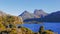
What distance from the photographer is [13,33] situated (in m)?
37.1

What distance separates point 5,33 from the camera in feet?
121

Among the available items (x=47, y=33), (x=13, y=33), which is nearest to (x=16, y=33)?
(x=13, y=33)

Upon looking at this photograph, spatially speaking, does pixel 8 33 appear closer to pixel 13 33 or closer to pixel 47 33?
pixel 13 33

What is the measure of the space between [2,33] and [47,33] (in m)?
17.3

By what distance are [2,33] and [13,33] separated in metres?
2.46

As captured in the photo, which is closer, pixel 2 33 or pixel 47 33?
pixel 2 33

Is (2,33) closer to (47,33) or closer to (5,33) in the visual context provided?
(5,33)

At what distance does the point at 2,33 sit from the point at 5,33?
1.24m

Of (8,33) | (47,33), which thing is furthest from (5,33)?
(47,33)

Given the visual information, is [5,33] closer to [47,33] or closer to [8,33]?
[8,33]

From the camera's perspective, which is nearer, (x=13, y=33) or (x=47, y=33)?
(x=13, y=33)

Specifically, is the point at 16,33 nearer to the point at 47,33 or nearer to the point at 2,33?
the point at 2,33

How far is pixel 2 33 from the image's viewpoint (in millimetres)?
38031

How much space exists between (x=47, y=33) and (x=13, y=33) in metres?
16.9
